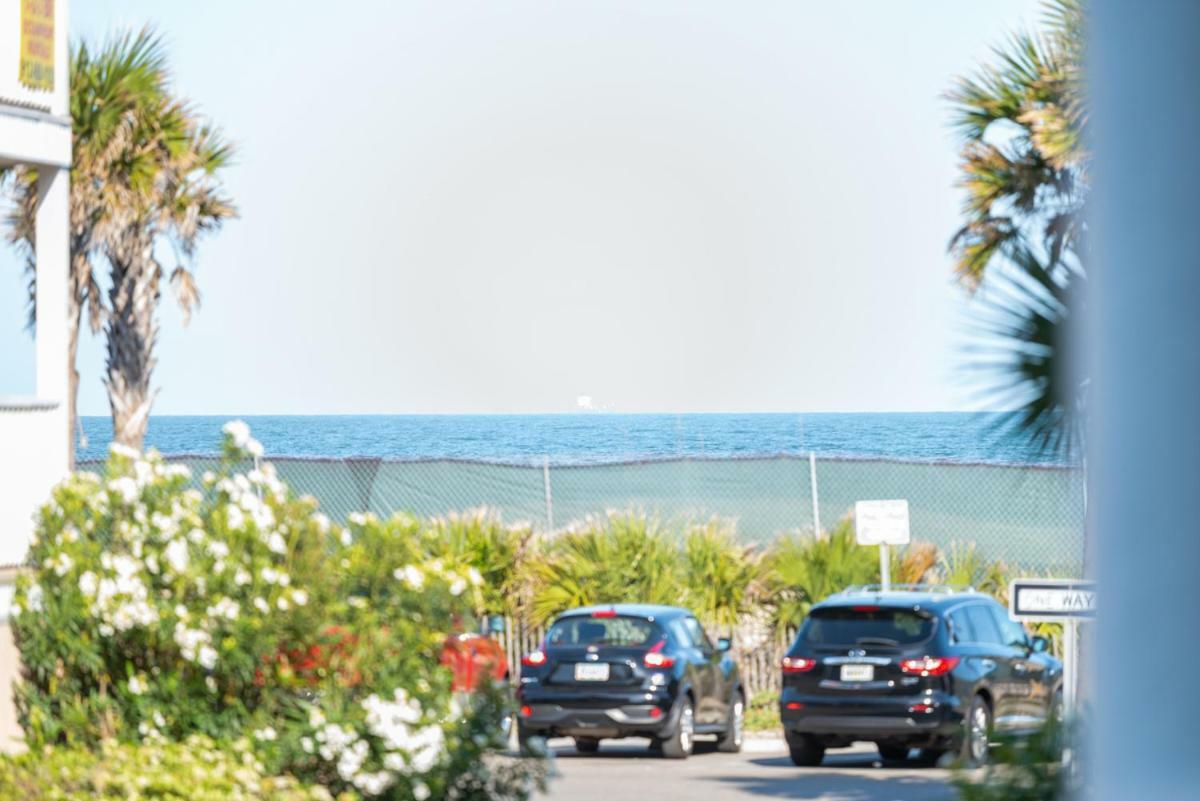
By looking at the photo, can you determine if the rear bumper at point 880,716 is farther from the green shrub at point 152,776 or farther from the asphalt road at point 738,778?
the green shrub at point 152,776

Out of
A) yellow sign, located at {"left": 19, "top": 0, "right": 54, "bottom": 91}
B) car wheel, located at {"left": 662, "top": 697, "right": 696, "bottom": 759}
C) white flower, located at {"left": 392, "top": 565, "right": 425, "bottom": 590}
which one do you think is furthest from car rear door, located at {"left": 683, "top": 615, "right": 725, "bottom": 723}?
yellow sign, located at {"left": 19, "top": 0, "right": 54, "bottom": 91}

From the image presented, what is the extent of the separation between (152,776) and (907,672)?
834 centimetres

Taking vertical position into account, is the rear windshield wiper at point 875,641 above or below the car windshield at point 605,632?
above

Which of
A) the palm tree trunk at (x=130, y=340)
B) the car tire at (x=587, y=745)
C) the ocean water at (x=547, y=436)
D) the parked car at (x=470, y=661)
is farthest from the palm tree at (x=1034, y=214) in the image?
the ocean water at (x=547, y=436)

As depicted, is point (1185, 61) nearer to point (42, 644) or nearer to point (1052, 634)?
point (42, 644)

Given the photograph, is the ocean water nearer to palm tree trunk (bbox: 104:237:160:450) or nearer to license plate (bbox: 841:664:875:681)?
palm tree trunk (bbox: 104:237:160:450)

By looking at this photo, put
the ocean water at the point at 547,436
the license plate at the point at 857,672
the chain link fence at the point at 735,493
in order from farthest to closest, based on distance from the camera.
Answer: the ocean water at the point at 547,436, the chain link fence at the point at 735,493, the license plate at the point at 857,672

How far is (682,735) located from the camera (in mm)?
16969

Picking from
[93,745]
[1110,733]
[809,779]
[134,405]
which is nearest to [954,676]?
[809,779]

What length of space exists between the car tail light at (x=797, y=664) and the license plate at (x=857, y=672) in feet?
1.01

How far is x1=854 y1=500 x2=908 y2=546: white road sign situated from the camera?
59.5 feet

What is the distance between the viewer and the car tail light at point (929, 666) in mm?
15180

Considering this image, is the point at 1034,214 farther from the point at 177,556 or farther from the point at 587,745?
the point at 587,745

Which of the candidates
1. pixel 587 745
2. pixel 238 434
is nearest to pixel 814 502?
pixel 587 745
